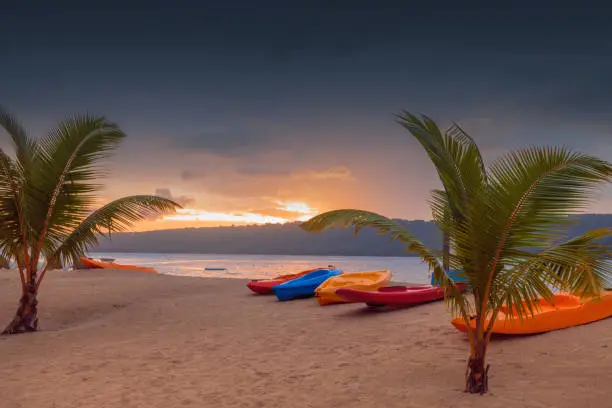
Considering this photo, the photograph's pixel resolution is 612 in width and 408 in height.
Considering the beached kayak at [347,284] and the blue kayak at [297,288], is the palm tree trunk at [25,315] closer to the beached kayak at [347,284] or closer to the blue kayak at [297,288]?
the blue kayak at [297,288]

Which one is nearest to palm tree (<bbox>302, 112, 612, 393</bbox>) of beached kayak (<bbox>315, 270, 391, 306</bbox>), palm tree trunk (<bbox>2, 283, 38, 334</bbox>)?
beached kayak (<bbox>315, 270, 391, 306</bbox>)

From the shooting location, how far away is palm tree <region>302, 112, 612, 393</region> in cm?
502

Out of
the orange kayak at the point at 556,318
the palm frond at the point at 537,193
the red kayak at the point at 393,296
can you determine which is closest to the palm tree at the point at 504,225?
the palm frond at the point at 537,193

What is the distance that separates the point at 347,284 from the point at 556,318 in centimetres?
647

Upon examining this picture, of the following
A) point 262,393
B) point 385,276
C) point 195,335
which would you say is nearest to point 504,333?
point 262,393

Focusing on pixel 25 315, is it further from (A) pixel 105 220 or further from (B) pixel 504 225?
(B) pixel 504 225

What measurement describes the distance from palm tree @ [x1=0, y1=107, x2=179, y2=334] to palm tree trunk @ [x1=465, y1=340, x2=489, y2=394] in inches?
301

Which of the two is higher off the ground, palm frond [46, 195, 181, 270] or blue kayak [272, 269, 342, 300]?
palm frond [46, 195, 181, 270]

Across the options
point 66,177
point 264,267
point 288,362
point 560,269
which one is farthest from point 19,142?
point 264,267

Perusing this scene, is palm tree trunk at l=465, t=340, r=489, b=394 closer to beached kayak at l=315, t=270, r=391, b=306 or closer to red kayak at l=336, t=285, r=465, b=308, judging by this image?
red kayak at l=336, t=285, r=465, b=308

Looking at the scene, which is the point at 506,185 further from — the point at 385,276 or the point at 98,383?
the point at 385,276

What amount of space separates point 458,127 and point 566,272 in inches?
77.7

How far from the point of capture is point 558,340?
7133mm

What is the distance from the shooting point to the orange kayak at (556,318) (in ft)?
24.5
